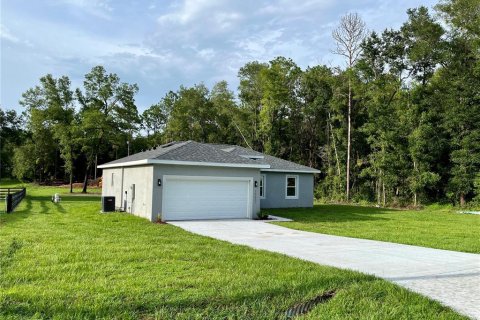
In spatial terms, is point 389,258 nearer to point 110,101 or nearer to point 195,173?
point 195,173

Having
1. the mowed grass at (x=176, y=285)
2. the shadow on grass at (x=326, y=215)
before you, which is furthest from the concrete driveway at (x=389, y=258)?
the shadow on grass at (x=326, y=215)

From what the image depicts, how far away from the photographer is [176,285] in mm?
5293

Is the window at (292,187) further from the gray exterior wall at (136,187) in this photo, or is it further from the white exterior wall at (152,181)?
the gray exterior wall at (136,187)

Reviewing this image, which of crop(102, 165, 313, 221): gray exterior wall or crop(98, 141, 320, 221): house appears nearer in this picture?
crop(102, 165, 313, 221): gray exterior wall

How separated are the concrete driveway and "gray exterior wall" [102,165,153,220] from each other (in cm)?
297

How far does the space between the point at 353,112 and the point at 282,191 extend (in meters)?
13.1

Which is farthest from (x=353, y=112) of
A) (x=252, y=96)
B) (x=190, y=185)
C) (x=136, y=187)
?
(x=136, y=187)

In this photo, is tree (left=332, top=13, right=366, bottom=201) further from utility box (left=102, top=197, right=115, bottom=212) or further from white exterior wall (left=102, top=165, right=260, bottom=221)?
utility box (left=102, top=197, right=115, bottom=212)

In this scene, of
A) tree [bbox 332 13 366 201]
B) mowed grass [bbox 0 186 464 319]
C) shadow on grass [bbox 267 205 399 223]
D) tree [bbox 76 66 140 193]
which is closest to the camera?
mowed grass [bbox 0 186 464 319]

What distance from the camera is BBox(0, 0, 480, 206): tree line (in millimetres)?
24375

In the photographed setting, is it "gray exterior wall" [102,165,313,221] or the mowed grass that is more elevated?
"gray exterior wall" [102,165,313,221]

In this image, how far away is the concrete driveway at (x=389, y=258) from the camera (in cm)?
556

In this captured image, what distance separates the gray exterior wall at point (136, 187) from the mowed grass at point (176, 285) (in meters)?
6.27

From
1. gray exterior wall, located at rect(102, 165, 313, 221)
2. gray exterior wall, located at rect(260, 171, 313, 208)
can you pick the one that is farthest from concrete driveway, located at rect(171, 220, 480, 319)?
gray exterior wall, located at rect(260, 171, 313, 208)
